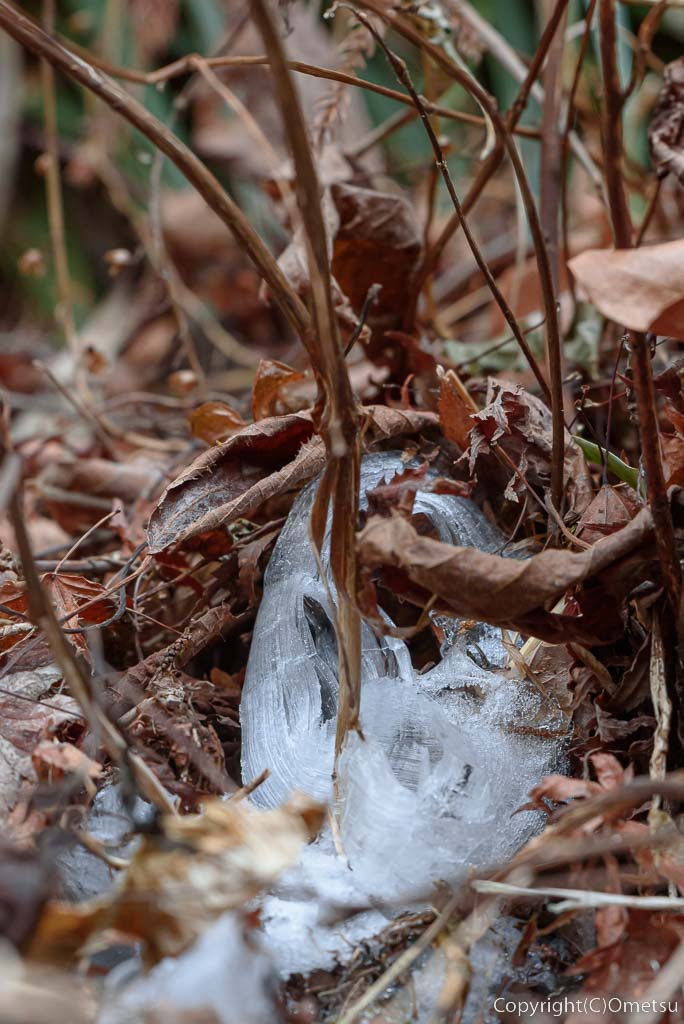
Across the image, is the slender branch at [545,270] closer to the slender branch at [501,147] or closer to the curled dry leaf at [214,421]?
the slender branch at [501,147]

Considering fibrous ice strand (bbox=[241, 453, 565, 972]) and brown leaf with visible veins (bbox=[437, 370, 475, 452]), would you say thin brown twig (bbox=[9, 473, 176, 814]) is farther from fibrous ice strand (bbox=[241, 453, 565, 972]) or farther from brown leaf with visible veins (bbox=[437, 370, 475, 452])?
brown leaf with visible veins (bbox=[437, 370, 475, 452])

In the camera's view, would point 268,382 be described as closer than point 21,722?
No

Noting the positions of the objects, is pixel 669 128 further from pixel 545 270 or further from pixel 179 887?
pixel 179 887

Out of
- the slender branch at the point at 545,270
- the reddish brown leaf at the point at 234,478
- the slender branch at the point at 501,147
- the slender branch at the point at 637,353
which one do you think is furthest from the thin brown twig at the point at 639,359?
the reddish brown leaf at the point at 234,478

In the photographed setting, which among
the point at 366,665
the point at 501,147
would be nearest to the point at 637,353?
the point at 366,665

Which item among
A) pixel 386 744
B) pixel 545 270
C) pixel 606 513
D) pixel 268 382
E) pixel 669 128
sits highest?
pixel 669 128

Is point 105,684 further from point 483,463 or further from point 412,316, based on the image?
point 412,316
